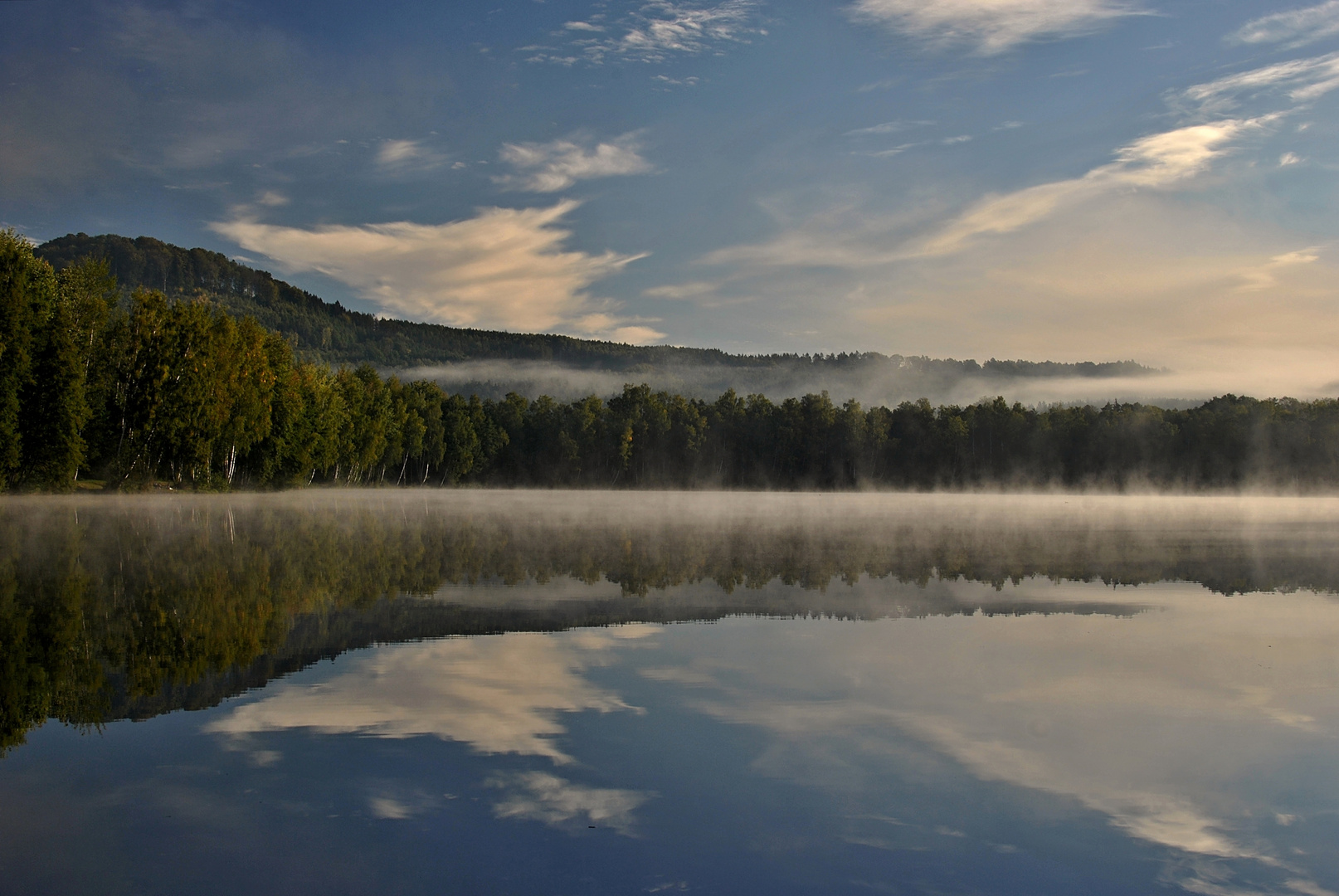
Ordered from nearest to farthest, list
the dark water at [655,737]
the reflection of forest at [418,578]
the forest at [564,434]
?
the dark water at [655,737] → the reflection of forest at [418,578] → the forest at [564,434]

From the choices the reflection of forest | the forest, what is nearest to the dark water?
the reflection of forest

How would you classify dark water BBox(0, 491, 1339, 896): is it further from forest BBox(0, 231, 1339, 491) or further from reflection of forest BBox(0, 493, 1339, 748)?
forest BBox(0, 231, 1339, 491)

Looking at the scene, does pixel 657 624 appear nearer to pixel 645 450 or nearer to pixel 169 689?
pixel 169 689

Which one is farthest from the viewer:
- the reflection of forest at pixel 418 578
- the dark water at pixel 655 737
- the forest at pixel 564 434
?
the forest at pixel 564 434

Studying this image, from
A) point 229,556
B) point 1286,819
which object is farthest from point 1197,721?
point 229,556

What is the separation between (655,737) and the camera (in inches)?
272

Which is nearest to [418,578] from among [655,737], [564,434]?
[655,737]

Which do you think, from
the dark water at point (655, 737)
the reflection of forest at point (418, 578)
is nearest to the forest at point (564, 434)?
the reflection of forest at point (418, 578)

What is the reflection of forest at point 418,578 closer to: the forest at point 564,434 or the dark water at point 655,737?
the dark water at point 655,737

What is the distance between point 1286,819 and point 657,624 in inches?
287

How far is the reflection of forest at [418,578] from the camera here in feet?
29.3

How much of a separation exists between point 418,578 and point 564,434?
342 feet

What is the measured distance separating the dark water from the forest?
42.0 m

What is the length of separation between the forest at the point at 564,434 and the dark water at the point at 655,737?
42039 mm
